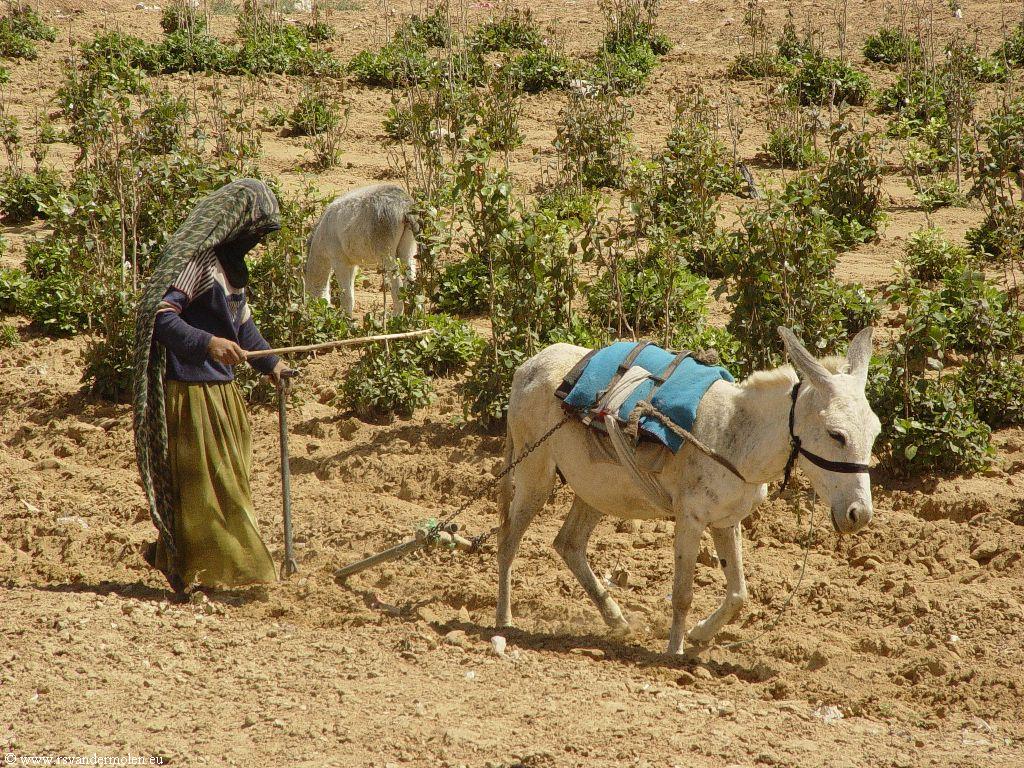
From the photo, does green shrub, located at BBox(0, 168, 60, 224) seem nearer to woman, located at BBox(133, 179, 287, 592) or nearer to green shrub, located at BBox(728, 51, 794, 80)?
woman, located at BBox(133, 179, 287, 592)

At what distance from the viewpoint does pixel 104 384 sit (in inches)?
360

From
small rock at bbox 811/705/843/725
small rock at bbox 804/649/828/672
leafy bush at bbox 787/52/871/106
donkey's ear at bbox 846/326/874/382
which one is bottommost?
small rock at bbox 804/649/828/672

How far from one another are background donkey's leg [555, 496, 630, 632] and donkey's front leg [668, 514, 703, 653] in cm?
38

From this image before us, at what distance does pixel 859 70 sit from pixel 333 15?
425 inches

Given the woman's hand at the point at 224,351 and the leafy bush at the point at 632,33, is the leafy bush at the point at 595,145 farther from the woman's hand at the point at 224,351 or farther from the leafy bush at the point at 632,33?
the woman's hand at the point at 224,351

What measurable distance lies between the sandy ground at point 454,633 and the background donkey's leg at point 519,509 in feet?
0.63

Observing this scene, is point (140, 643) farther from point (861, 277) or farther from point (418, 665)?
point (861, 277)

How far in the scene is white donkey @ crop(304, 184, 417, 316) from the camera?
10672mm

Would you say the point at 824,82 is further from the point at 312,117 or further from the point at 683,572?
the point at 683,572

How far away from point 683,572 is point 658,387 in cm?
91

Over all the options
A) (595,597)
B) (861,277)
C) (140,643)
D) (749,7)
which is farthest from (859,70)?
(140,643)

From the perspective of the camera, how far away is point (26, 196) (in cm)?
1320

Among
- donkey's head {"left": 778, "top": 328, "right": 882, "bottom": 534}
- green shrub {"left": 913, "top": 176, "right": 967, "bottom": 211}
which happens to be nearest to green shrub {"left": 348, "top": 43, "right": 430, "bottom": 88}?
green shrub {"left": 913, "top": 176, "right": 967, "bottom": 211}

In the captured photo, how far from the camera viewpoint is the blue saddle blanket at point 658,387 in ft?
17.3
